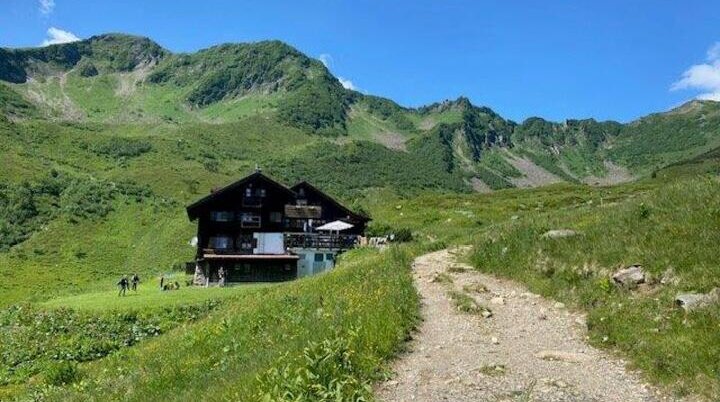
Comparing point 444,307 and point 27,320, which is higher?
point 444,307

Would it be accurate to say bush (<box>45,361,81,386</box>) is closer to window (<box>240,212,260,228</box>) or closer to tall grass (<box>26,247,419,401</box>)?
tall grass (<box>26,247,419,401</box>)

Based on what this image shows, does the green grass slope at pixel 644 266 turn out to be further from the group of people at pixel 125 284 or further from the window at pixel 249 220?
the window at pixel 249 220

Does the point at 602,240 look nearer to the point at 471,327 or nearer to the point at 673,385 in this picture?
the point at 471,327

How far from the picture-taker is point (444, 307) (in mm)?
17422

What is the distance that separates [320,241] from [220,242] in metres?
15.5

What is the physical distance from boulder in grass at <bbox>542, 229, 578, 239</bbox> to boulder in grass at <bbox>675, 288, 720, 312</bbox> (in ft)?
23.6

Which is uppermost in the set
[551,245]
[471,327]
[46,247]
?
[551,245]

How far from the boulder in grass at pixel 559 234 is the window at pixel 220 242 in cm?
5680

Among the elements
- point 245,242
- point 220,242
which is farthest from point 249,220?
point 220,242

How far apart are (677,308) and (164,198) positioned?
169807mm

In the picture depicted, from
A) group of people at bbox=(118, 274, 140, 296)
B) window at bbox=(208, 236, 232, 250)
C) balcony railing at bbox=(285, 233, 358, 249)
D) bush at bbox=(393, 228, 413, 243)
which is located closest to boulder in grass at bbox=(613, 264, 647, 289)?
group of people at bbox=(118, 274, 140, 296)

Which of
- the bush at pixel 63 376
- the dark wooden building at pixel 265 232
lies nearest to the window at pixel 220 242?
the dark wooden building at pixel 265 232

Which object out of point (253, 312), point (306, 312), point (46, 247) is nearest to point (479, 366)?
point (306, 312)

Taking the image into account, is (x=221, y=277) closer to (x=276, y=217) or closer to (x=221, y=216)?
(x=221, y=216)
